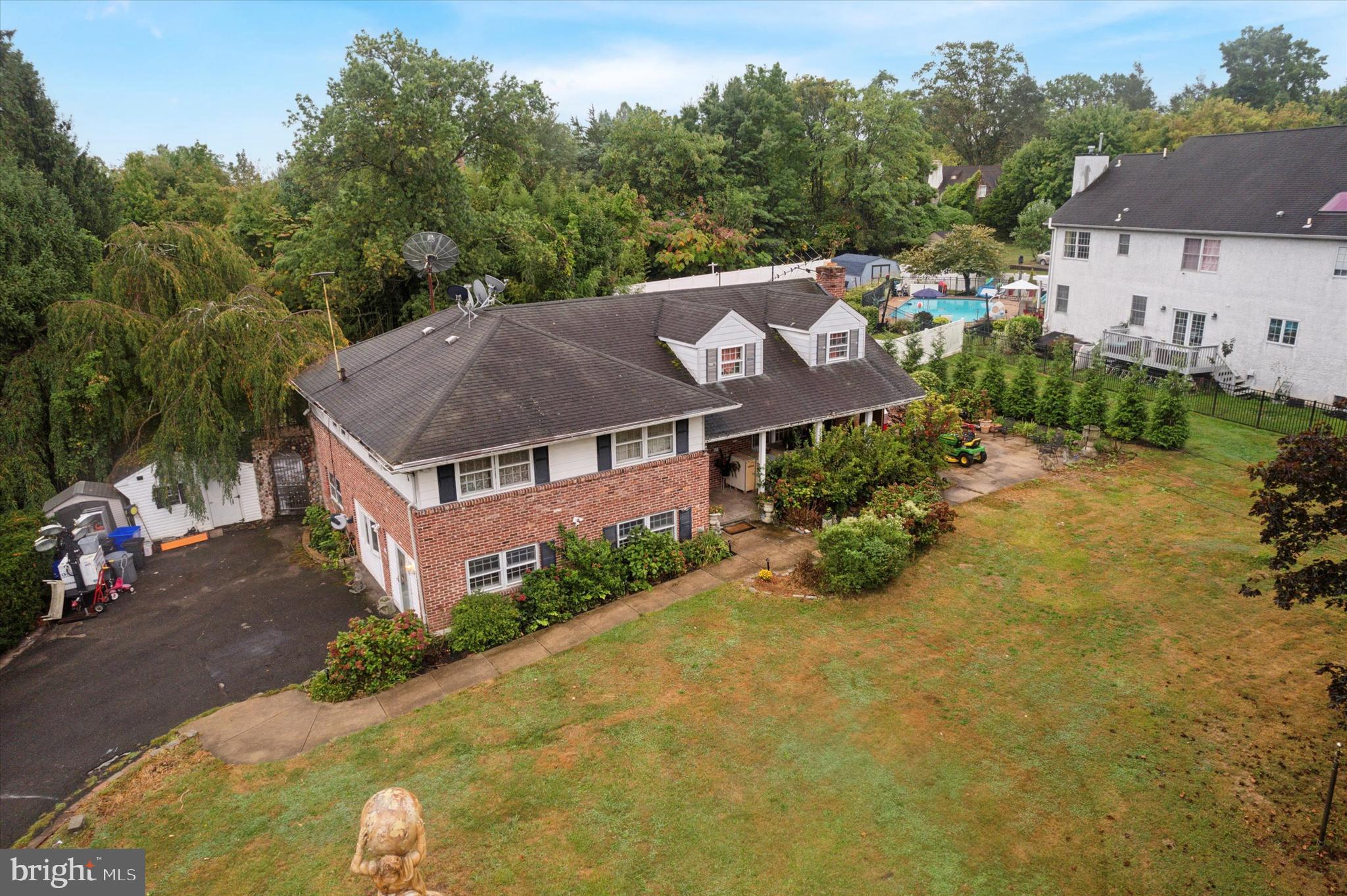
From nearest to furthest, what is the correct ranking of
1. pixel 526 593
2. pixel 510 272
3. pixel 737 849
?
pixel 737 849 → pixel 526 593 → pixel 510 272

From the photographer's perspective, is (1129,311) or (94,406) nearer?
(94,406)

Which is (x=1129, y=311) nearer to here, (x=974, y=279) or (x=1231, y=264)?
(x=1231, y=264)

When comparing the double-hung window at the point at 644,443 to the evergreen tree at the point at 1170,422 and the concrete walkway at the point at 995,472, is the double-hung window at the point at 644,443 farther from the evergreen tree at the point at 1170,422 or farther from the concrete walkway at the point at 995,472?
the evergreen tree at the point at 1170,422

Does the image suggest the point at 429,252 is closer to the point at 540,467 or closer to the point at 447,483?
the point at 540,467

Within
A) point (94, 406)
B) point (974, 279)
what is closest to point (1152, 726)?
point (94, 406)

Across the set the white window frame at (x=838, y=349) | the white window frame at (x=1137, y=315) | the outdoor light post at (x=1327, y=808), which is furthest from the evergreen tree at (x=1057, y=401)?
the outdoor light post at (x=1327, y=808)

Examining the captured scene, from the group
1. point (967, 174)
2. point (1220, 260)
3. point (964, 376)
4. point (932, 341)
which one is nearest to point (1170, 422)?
point (964, 376)
